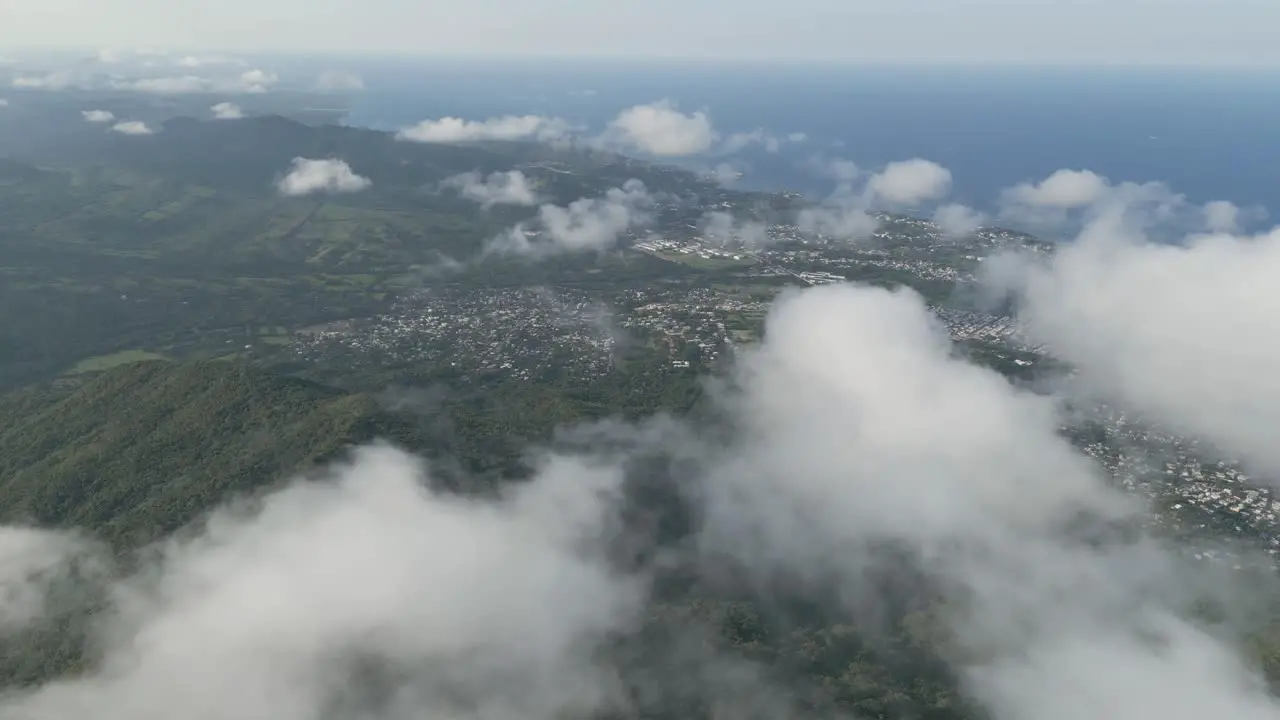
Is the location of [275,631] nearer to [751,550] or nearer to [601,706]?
[601,706]

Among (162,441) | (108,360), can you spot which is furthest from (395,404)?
(108,360)

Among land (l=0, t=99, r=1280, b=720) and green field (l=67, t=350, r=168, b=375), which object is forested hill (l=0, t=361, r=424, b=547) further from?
green field (l=67, t=350, r=168, b=375)

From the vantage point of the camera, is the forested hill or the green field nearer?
the forested hill

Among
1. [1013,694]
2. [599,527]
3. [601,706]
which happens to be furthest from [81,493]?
[1013,694]

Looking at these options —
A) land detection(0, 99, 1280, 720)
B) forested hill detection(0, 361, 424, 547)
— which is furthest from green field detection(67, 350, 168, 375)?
forested hill detection(0, 361, 424, 547)

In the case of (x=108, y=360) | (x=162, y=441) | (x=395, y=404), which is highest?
(x=162, y=441)

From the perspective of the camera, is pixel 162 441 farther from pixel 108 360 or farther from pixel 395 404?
pixel 108 360

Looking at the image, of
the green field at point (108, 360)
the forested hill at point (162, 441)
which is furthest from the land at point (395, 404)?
the green field at point (108, 360)

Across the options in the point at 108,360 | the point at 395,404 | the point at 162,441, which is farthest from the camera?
the point at 108,360
